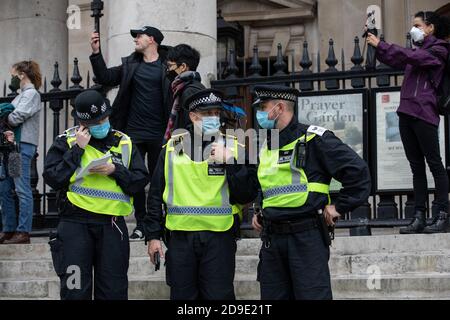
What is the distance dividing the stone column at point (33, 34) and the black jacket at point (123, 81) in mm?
7091

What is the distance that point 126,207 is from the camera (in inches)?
244

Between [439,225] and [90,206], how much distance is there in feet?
11.0

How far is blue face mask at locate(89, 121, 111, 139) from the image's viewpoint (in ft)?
20.1

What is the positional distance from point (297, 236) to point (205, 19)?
4864 mm

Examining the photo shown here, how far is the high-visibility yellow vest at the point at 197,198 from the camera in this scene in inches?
228

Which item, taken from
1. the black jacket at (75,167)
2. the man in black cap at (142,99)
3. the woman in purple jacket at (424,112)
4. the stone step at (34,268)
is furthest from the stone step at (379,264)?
the black jacket at (75,167)

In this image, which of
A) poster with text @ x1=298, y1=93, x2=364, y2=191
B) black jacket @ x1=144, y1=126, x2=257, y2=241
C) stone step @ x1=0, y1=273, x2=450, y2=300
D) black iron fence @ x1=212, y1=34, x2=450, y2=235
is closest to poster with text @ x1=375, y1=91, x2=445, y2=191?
black iron fence @ x1=212, y1=34, x2=450, y2=235

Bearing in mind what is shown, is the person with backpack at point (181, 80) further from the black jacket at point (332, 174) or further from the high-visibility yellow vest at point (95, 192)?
the black jacket at point (332, 174)

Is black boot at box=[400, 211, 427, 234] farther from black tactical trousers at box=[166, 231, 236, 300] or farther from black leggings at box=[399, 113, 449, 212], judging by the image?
black tactical trousers at box=[166, 231, 236, 300]

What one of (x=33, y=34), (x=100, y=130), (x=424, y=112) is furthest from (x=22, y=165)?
(x=33, y=34)

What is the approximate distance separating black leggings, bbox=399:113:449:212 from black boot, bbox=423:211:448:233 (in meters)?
0.06

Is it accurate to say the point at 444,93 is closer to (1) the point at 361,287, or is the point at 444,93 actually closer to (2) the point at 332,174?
(1) the point at 361,287

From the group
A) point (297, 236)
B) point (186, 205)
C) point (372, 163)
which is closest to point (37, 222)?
point (372, 163)
